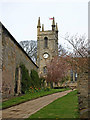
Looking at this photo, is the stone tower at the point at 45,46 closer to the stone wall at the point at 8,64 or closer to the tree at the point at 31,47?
the tree at the point at 31,47

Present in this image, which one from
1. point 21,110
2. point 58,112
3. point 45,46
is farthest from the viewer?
point 45,46

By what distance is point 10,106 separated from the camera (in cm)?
691

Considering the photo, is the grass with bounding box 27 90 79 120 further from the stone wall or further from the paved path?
the stone wall

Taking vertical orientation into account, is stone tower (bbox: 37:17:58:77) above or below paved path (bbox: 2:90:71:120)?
above

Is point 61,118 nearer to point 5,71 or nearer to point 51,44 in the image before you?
point 5,71

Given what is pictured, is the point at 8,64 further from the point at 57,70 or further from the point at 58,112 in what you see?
the point at 57,70

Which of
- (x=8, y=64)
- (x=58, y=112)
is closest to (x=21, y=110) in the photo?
(x=58, y=112)

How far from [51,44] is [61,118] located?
4131 cm

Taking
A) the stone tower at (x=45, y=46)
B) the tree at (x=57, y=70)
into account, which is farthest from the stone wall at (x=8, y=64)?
the stone tower at (x=45, y=46)

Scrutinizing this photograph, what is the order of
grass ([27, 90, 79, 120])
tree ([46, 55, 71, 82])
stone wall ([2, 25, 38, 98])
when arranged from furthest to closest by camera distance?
tree ([46, 55, 71, 82])
stone wall ([2, 25, 38, 98])
grass ([27, 90, 79, 120])

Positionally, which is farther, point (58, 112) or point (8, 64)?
point (8, 64)

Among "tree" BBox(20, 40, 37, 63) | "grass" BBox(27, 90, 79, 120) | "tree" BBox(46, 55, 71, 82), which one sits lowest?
"grass" BBox(27, 90, 79, 120)

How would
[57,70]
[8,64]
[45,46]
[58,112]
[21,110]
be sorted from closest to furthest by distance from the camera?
1. [58,112]
2. [21,110]
3. [8,64]
4. [57,70]
5. [45,46]

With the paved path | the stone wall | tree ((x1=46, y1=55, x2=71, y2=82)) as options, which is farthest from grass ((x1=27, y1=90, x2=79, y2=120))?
tree ((x1=46, y1=55, x2=71, y2=82))
